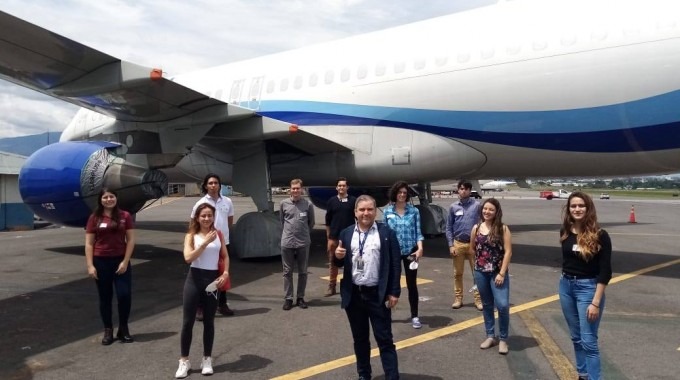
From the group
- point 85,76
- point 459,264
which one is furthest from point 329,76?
point 459,264

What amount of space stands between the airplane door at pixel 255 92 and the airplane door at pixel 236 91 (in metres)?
0.36

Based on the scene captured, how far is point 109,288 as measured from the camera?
537 centimetres

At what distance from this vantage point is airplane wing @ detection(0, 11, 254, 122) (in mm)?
6641

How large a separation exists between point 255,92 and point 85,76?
472cm

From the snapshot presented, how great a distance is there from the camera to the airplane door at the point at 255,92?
1186 centimetres

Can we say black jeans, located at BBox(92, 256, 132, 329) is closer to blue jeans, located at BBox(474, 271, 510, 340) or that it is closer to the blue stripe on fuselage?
blue jeans, located at BBox(474, 271, 510, 340)

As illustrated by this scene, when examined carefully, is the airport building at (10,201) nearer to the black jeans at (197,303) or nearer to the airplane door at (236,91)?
the airplane door at (236,91)

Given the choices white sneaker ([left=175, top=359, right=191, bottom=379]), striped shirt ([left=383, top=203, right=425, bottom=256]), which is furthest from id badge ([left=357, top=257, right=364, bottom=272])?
striped shirt ([left=383, top=203, right=425, bottom=256])

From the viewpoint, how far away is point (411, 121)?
934cm

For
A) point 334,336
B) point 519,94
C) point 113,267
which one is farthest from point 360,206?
point 519,94

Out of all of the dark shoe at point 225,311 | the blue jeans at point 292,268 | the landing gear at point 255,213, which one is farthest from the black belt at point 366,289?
the landing gear at point 255,213

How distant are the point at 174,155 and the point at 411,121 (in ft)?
14.5

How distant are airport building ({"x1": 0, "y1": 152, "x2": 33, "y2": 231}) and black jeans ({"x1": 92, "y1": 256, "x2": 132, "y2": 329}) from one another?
15801 millimetres

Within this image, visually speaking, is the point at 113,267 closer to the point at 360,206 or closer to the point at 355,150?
the point at 360,206
